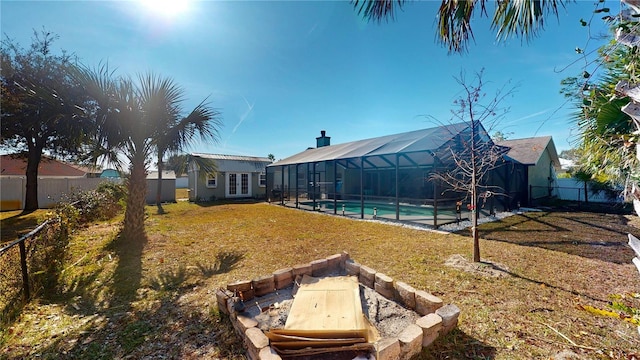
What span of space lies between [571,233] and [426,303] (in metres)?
7.21

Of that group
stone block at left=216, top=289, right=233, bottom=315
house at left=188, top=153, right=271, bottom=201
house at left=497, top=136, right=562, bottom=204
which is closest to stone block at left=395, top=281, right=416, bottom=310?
stone block at left=216, top=289, right=233, bottom=315

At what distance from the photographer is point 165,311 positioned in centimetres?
310

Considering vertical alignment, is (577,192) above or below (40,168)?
below

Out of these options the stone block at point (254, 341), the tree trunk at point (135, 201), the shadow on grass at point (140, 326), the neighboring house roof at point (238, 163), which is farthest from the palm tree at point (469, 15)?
the neighboring house roof at point (238, 163)

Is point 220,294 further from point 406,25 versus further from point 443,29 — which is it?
point 406,25

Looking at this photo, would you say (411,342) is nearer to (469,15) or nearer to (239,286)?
(239,286)

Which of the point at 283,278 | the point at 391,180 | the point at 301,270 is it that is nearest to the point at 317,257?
the point at 301,270

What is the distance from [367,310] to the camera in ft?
9.60

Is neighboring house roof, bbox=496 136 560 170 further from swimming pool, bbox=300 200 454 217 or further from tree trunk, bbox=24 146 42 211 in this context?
tree trunk, bbox=24 146 42 211

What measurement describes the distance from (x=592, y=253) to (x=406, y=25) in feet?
24.3

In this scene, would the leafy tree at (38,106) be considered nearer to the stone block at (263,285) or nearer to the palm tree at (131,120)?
the palm tree at (131,120)

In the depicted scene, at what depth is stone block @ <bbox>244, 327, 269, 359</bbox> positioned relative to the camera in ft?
6.81

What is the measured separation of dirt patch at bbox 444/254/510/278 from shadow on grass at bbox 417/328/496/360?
6.72ft

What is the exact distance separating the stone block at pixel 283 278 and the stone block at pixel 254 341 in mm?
1138
